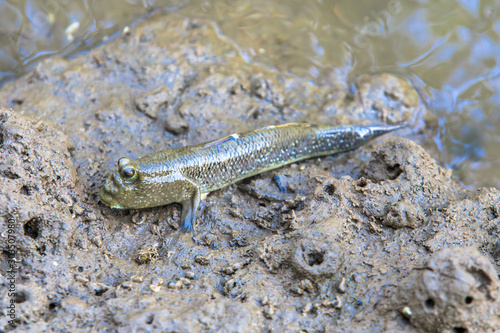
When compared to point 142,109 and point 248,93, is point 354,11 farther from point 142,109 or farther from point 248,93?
point 142,109

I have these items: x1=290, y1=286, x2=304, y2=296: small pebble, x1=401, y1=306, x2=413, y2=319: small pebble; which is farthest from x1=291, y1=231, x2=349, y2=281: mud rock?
x1=401, y1=306, x2=413, y2=319: small pebble

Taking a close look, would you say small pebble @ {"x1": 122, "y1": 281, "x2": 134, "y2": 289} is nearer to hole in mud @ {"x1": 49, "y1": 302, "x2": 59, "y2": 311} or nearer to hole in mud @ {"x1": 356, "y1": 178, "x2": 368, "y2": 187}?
hole in mud @ {"x1": 49, "y1": 302, "x2": 59, "y2": 311}

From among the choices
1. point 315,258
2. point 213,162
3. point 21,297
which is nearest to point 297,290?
point 315,258

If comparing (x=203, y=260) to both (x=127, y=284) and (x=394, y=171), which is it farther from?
(x=394, y=171)

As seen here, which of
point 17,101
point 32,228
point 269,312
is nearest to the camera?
point 269,312

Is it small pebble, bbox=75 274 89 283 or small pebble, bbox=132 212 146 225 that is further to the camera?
small pebble, bbox=132 212 146 225

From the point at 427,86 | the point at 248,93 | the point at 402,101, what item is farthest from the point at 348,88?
the point at 248,93
